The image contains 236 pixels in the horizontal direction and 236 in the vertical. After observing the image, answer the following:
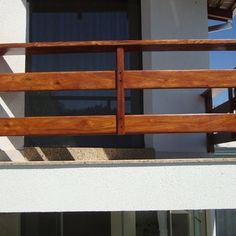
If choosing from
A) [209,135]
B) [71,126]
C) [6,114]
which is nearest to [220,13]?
[209,135]

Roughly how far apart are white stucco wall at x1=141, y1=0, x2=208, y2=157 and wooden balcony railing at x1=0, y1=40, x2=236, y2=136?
4.70ft

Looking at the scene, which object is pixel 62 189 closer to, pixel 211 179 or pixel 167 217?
pixel 211 179

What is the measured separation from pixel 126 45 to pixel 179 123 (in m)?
0.84

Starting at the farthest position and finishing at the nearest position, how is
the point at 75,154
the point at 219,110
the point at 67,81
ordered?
the point at 219,110 < the point at 75,154 < the point at 67,81

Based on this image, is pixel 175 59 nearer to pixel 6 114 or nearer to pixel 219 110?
pixel 219 110

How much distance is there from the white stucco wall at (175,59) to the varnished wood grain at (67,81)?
1563mm

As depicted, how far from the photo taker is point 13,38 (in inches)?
234

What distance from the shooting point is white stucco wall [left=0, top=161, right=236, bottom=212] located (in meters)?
4.32

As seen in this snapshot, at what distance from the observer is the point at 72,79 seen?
4.66 m

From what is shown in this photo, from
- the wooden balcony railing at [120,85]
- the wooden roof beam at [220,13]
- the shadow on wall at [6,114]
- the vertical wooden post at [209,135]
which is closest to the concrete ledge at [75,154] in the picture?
the shadow on wall at [6,114]

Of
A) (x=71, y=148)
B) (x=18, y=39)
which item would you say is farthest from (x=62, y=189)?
(x=18, y=39)

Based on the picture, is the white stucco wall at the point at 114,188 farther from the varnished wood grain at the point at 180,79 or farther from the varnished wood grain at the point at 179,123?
the varnished wood grain at the point at 180,79

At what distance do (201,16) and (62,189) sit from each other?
126 inches

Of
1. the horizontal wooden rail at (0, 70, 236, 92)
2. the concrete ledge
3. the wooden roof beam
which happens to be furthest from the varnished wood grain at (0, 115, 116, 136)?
the wooden roof beam
